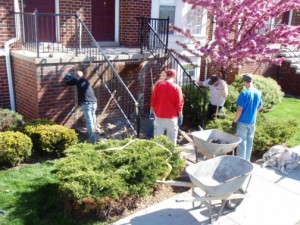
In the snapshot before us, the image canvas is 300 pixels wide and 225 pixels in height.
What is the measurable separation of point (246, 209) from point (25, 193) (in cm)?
330

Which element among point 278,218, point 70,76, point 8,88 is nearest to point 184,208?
point 278,218

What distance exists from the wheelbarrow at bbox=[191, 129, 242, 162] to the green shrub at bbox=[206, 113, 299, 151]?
4.59 ft

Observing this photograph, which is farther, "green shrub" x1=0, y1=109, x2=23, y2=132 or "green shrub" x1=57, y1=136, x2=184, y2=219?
"green shrub" x1=0, y1=109, x2=23, y2=132

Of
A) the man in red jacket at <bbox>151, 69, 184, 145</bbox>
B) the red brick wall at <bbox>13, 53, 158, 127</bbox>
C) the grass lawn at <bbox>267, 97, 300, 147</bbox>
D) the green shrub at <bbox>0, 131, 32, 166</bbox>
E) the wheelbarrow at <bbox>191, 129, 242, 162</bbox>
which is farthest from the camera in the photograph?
the grass lawn at <bbox>267, 97, 300, 147</bbox>

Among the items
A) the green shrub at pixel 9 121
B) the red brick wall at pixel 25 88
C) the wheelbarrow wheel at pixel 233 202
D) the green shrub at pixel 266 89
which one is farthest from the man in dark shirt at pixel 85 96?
the green shrub at pixel 266 89

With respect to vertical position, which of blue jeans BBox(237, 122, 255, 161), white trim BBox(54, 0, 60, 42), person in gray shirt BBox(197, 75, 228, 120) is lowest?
blue jeans BBox(237, 122, 255, 161)

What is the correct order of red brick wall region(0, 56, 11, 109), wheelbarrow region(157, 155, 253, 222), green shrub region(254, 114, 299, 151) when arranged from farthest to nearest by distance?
1. red brick wall region(0, 56, 11, 109)
2. green shrub region(254, 114, 299, 151)
3. wheelbarrow region(157, 155, 253, 222)

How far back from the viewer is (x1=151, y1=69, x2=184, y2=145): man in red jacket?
6.43 m

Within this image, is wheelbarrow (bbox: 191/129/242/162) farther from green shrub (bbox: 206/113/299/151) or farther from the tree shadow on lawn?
the tree shadow on lawn

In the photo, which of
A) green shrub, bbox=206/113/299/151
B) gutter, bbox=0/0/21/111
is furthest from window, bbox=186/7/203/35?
gutter, bbox=0/0/21/111

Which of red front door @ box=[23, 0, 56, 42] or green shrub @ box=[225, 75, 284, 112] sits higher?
red front door @ box=[23, 0, 56, 42]

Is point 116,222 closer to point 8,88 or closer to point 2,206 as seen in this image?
point 2,206

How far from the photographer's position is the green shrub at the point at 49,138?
6.62 meters

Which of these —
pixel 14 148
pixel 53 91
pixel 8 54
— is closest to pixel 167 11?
pixel 53 91
